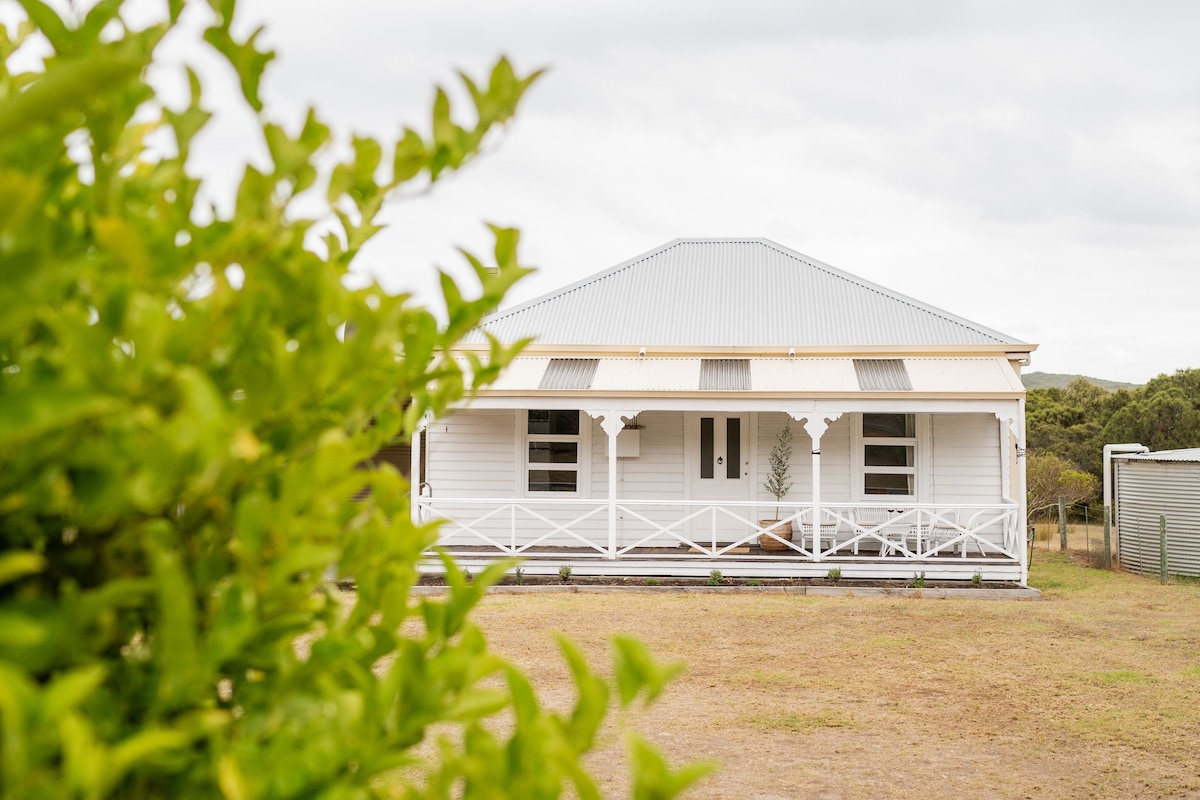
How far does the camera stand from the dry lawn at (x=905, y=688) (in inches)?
272

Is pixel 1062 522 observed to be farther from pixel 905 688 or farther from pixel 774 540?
pixel 905 688

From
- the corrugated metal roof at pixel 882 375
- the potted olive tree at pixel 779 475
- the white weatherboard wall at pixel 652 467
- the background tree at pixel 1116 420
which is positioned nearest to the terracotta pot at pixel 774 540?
the potted olive tree at pixel 779 475

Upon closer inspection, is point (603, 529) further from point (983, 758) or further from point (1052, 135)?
point (1052, 135)

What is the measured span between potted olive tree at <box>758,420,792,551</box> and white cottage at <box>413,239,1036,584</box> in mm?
90

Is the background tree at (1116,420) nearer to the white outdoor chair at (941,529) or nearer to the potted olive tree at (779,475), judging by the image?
the white outdoor chair at (941,529)

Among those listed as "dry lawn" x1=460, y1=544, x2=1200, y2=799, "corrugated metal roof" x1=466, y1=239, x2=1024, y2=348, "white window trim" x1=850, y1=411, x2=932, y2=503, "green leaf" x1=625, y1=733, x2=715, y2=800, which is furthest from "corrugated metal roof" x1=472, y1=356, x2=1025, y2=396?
"green leaf" x1=625, y1=733, x2=715, y2=800

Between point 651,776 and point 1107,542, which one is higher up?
point 651,776

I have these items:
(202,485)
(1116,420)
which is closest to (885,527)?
(202,485)

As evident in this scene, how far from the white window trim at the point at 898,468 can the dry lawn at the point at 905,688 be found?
2.65 metres

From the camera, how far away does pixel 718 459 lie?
16.6 meters

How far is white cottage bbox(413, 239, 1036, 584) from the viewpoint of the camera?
48.3ft

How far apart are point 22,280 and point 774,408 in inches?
572

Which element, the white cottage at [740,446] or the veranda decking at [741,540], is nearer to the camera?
the veranda decking at [741,540]

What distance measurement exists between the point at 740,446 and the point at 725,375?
1.52 m
